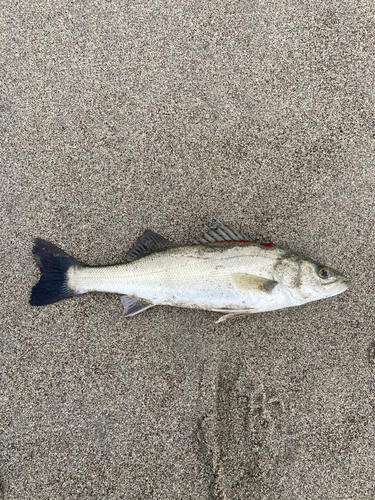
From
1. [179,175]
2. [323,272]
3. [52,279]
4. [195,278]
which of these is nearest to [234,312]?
[195,278]

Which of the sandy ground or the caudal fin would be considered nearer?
the caudal fin

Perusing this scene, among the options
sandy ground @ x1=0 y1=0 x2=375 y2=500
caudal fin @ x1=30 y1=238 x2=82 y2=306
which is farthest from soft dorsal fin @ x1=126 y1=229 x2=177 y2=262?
caudal fin @ x1=30 y1=238 x2=82 y2=306

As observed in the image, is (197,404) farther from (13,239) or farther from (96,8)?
(96,8)

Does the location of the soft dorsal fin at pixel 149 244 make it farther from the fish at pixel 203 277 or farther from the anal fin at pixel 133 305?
the anal fin at pixel 133 305

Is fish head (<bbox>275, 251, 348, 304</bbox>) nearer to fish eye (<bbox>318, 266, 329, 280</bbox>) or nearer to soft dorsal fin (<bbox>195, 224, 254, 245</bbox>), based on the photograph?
fish eye (<bbox>318, 266, 329, 280</bbox>)

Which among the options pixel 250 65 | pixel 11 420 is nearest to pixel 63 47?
pixel 250 65
